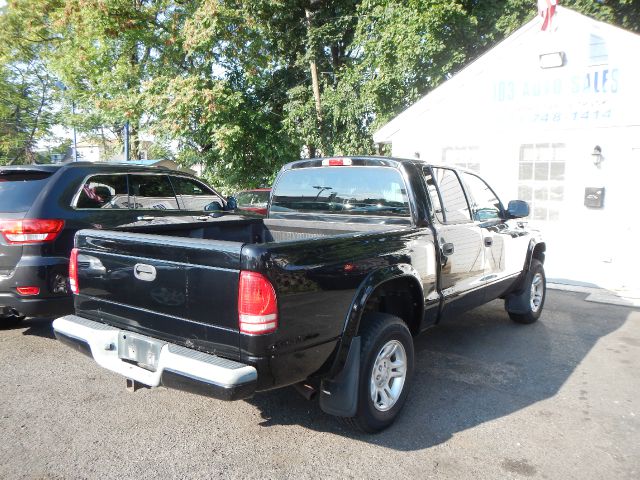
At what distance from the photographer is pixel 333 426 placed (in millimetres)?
3350

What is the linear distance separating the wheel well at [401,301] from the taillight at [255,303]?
103 cm

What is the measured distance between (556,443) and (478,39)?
17766mm

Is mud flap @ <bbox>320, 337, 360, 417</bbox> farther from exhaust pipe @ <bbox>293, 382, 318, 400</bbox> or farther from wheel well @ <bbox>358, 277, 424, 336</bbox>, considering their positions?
wheel well @ <bbox>358, 277, 424, 336</bbox>

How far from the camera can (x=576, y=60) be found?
10156 mm

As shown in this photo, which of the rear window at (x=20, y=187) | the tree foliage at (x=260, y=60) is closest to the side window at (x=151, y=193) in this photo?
the rear window at (x=20, y=187)

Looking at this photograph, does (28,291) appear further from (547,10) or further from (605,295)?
(547,10)

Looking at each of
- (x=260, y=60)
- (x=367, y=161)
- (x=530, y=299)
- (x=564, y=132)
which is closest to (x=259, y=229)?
(x=367, y=161)

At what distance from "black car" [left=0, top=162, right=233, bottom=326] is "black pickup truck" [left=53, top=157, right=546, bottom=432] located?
1.29 metres

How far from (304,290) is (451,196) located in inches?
88.4

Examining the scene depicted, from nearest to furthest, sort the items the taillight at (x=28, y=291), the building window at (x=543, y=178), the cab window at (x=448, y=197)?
the cab window at (x=448, y=197) → the taillight at (x=28, y=291) → the building window at (x=543, y=178)

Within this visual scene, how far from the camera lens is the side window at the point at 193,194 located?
6202 mm

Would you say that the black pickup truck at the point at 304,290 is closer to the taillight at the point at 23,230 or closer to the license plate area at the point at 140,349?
the license plate area at the point at 140,349

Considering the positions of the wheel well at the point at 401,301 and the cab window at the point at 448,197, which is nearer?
the wheel well at the point at 401,301

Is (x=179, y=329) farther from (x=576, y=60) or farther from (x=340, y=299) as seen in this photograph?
(x=576, y=60)
